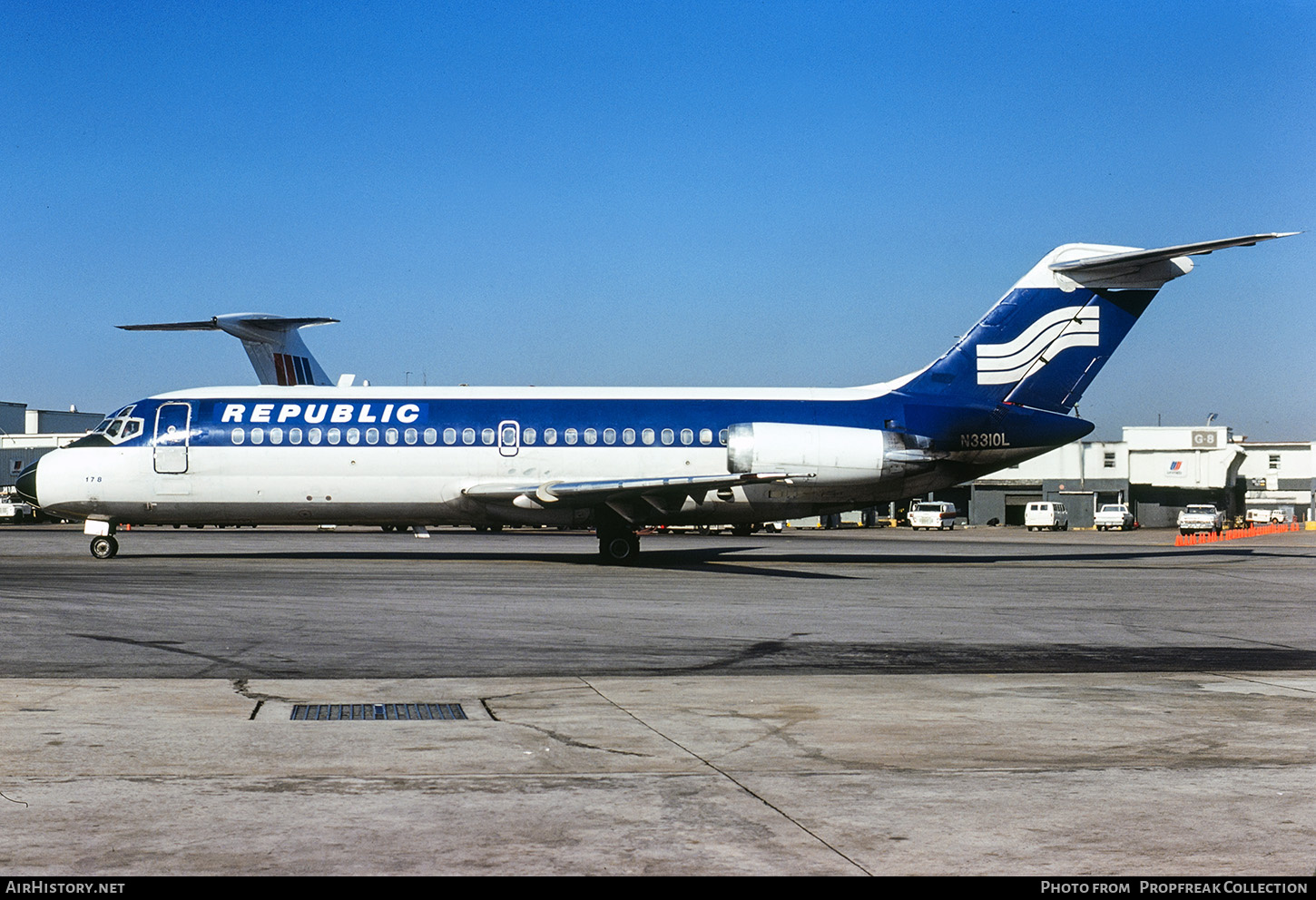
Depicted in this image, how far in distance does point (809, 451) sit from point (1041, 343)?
Answer: 686cm

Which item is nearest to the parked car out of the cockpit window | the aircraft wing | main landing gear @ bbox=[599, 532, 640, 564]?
main landing gear @ bbox=[599, 532, 640, 564]

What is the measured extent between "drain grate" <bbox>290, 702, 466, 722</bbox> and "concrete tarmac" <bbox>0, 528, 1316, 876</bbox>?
248 mm

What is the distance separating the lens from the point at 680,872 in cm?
551

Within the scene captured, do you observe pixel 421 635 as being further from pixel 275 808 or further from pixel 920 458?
pixel 920 458

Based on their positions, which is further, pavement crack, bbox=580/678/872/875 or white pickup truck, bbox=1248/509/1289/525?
white pickup truck, bbox=1248/509/1289/525

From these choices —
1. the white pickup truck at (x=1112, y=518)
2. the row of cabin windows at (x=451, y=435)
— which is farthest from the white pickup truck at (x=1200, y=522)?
the row of cabin windows at (x=451, y=435)

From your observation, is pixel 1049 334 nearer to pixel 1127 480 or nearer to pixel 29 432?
pixel 1127 480

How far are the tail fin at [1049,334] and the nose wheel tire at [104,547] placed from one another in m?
20.4

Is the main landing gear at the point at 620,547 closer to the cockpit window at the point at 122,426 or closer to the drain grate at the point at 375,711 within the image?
the cockpit window at the point at 122,426

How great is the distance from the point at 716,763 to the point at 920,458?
74.6 ft

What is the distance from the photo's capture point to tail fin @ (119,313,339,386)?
51.3m

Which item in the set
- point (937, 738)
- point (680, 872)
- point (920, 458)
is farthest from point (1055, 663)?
point (920, 458)

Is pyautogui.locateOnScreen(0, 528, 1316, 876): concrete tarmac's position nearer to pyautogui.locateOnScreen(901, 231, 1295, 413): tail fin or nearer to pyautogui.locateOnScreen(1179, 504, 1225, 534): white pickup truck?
pyautogui.locateOnScreen(901, 231, 1295, 413): tail fin

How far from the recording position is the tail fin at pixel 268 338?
168 ft
